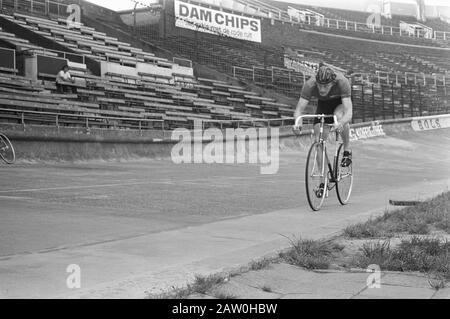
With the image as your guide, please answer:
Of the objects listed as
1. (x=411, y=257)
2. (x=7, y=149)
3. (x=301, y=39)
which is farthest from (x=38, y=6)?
(x=411, y=257)

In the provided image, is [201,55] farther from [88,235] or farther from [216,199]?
[88,235]

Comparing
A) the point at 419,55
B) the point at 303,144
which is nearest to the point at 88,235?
the point at 303,144

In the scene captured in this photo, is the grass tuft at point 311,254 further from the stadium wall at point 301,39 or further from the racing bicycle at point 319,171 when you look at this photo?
the stadium wall at point 301,39

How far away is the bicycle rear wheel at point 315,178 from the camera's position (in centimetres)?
743

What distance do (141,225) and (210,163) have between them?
12.5 meters

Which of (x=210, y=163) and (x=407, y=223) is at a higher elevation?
(x=210, y=163)

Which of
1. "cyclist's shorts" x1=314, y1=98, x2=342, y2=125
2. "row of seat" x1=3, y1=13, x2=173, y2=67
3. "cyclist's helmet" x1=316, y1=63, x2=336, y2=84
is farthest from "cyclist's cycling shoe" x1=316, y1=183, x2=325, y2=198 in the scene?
"row of seat" x1=3, y1=13, x2=173, y2=67

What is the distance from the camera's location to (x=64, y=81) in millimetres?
20750

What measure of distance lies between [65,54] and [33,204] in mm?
17440

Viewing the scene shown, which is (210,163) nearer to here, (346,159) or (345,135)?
(346,159)

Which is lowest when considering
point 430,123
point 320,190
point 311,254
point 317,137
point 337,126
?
point 311,254

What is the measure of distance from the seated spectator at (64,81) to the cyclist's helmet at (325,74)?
49.3 ft

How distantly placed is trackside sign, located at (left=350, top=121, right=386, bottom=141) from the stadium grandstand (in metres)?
1.09

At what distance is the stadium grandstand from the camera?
2081 centimetres
